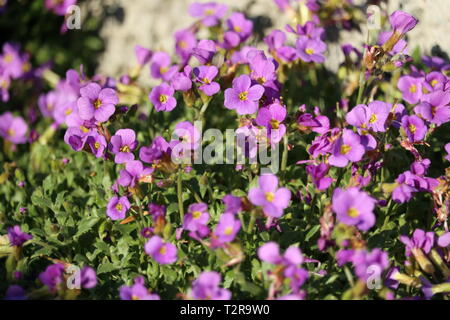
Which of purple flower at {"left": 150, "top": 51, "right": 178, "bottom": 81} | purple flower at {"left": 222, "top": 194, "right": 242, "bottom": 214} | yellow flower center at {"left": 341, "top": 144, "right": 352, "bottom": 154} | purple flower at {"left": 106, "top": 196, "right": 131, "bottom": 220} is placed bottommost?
purple flower at {"left": 106, "top": 196, "right": 131, "bottom": 220}

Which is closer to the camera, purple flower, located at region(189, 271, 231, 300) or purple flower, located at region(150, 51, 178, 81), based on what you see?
purple flower, located at region(189, 271, 231, 300)

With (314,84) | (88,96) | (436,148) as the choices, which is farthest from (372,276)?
(314,84)

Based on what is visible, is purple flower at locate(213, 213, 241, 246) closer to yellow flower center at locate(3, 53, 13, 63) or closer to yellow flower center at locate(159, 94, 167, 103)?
yellow flower center at locate(159, 94, 167, 103)

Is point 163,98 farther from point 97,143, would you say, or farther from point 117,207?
point 117,207

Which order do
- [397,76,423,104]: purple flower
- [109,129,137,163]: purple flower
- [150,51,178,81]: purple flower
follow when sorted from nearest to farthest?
[109,129,137,163]: purple flower, [397,76,423,104]: purple flower, [150,51,178,81]: purple flower

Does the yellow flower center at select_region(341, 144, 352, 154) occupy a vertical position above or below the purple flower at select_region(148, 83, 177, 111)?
below

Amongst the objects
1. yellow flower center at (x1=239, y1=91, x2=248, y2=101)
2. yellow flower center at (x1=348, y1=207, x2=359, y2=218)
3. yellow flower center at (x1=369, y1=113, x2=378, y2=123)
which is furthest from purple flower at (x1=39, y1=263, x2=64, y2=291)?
yellow flower center at (x1=369, y1=113, x2=378, y2=123)

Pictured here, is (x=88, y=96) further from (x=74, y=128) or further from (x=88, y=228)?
(x=88, y=228)
